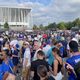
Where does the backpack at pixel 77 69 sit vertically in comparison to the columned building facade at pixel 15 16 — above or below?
above

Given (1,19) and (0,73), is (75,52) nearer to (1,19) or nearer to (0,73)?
(0,73)

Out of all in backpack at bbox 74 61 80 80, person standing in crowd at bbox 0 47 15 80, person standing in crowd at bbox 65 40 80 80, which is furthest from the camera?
person standing in crowd at bbox 0 47 15 80

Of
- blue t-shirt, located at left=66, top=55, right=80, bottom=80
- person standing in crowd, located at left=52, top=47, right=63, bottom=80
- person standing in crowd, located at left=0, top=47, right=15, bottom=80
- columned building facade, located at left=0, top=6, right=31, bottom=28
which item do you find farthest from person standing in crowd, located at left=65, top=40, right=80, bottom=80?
columned building facade, located at left=0, top=6, right=31, bottom=28

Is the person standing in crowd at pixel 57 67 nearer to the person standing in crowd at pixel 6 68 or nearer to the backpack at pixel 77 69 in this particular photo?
the person standing in crowd at pixel 6 68

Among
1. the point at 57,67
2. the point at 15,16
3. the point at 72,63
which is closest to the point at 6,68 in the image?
the point at 57,67

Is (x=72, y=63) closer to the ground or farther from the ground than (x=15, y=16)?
farther from the ground

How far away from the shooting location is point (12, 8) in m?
194

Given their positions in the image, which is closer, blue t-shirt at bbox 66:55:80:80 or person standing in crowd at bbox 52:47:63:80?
blue t-shirt at bbox 66:55:80:80

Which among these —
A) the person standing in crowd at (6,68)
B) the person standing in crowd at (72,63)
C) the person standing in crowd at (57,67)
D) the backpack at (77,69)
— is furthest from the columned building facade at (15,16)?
the backpack at (77,69)

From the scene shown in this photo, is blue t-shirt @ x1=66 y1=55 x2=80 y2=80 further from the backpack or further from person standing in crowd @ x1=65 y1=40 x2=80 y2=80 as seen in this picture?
the backpack

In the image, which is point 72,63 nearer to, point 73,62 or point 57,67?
point 73,62

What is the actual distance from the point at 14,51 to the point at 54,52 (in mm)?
7109

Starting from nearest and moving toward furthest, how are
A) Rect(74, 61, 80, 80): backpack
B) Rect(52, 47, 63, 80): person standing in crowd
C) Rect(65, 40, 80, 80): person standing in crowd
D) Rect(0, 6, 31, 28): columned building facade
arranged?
Rect(74, 61, 80, 80): backpack < Rect(65, 40, 80, 80): person standing in crowd < Rect(52, 47, 63, 80): person standing in crowd < Rect(0, 6, 31, 28): columned building facade

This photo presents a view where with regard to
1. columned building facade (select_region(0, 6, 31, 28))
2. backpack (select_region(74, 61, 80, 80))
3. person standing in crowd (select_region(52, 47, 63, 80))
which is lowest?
columned building facade (select_region(0, 6, 31, 28))
